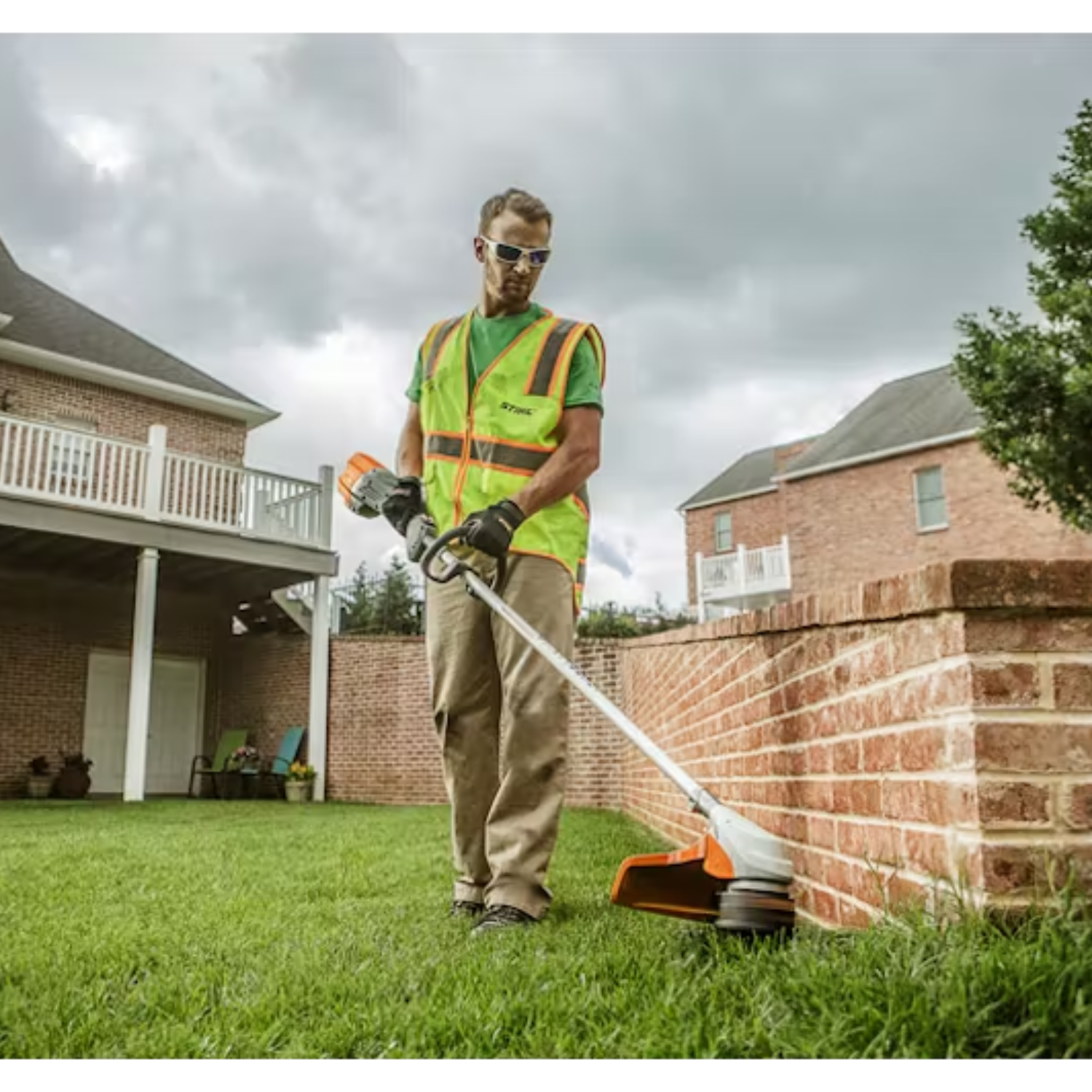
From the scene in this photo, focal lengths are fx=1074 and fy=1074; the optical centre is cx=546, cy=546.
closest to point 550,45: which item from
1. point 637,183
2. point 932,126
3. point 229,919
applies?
point 637,183

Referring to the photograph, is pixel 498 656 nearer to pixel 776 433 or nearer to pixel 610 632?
pixel 610 632

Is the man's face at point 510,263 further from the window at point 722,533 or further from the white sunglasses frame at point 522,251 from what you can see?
the window at point 722,533

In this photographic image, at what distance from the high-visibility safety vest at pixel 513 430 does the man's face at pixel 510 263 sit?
0.11 meters

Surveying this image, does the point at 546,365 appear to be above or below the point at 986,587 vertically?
above

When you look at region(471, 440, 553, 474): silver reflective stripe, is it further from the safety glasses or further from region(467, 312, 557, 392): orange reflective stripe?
the safety glasses

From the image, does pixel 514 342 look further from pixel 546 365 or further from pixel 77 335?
pixel 77 335

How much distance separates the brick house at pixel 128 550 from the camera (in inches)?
481

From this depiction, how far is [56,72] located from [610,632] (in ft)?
55.4

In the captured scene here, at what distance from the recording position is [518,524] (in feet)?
9.19

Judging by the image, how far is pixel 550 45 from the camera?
459 cm

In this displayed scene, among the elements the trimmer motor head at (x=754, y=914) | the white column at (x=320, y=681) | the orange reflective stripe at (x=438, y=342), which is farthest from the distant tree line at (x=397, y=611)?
the trimmer motor head at (x=754, y=914)

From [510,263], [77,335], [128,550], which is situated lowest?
[510,263]

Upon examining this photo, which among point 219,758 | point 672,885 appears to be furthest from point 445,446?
point 219,758

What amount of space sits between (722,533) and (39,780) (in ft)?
63.4
